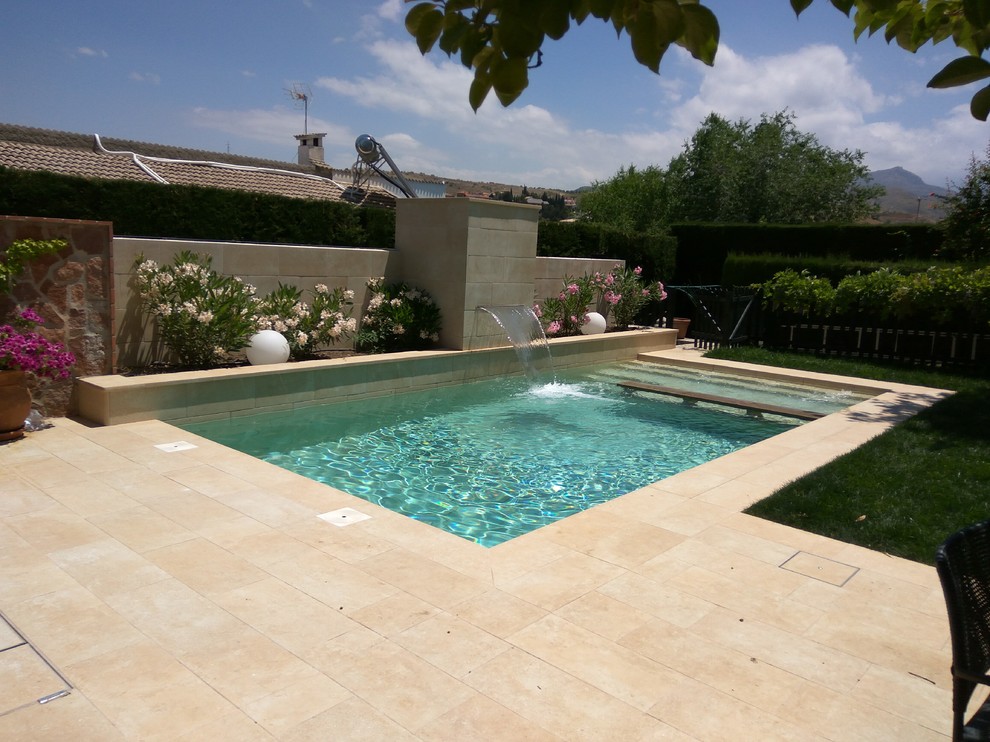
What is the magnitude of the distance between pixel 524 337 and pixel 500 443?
4.91 m

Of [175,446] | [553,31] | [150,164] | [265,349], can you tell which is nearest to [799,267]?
[265,349]

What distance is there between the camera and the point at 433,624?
3336mm

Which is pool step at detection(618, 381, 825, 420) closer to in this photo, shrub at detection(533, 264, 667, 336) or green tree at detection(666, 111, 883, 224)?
shrub at detection(533, 264, 667, 336)

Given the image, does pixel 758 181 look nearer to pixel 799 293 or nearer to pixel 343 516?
pixel 799 293

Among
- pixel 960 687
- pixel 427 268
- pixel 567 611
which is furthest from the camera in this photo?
pixel 427 268

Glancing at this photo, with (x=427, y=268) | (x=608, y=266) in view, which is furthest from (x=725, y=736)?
(x=608, y=266)

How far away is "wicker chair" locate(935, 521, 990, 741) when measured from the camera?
2027 mm

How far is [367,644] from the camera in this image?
3.15 metres

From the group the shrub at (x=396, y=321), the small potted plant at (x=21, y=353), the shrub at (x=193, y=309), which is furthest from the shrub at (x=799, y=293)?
the small potted plant at (x=21, y=353)

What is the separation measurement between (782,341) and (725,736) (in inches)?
502

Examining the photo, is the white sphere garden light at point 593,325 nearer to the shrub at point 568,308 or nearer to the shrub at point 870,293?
the shrub at point 568,308

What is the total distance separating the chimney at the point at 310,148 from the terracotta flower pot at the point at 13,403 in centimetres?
2957

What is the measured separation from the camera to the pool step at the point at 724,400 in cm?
908

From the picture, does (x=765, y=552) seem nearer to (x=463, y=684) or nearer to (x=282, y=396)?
(x=463, y=684)
